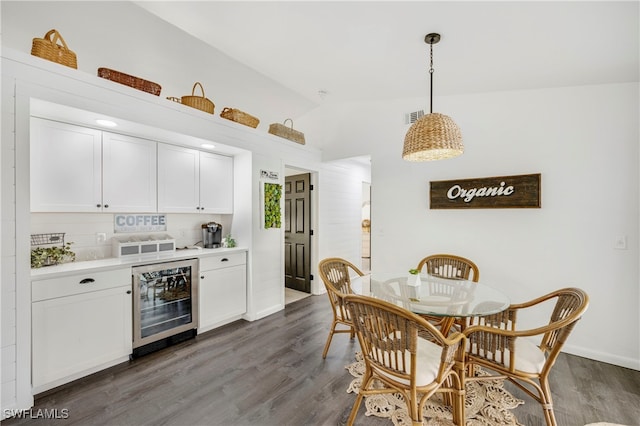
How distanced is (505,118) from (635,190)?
51.7 inches

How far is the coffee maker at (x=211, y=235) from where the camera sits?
3.57 metres

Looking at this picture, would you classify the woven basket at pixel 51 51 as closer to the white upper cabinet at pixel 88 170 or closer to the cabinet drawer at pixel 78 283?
the white upper cabinet at pixel 88 170

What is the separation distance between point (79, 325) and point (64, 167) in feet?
4.39

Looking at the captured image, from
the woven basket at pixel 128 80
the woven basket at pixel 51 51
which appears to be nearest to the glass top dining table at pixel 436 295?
the woven basket at pixel 128 80

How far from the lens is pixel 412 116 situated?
3.80m

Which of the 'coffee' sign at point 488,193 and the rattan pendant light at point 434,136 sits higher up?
the rattan pendant light at point 434,136

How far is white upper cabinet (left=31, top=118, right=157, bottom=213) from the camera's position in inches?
90.0

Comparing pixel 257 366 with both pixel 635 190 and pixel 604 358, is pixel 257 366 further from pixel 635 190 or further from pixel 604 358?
pixel 635 190

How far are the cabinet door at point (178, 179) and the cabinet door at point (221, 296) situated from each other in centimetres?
83

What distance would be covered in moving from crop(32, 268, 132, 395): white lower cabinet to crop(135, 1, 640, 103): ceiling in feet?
7.85

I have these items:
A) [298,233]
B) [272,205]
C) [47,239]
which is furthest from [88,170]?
[298,233]

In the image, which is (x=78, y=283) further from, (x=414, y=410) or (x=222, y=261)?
(x=414, y=410)

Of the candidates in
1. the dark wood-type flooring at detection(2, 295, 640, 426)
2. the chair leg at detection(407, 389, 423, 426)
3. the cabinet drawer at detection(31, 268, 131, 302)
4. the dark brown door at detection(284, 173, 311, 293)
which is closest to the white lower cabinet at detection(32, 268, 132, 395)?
the cabinet drawer at detection(31, 268, 131, 302)

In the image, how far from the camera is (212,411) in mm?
1993
